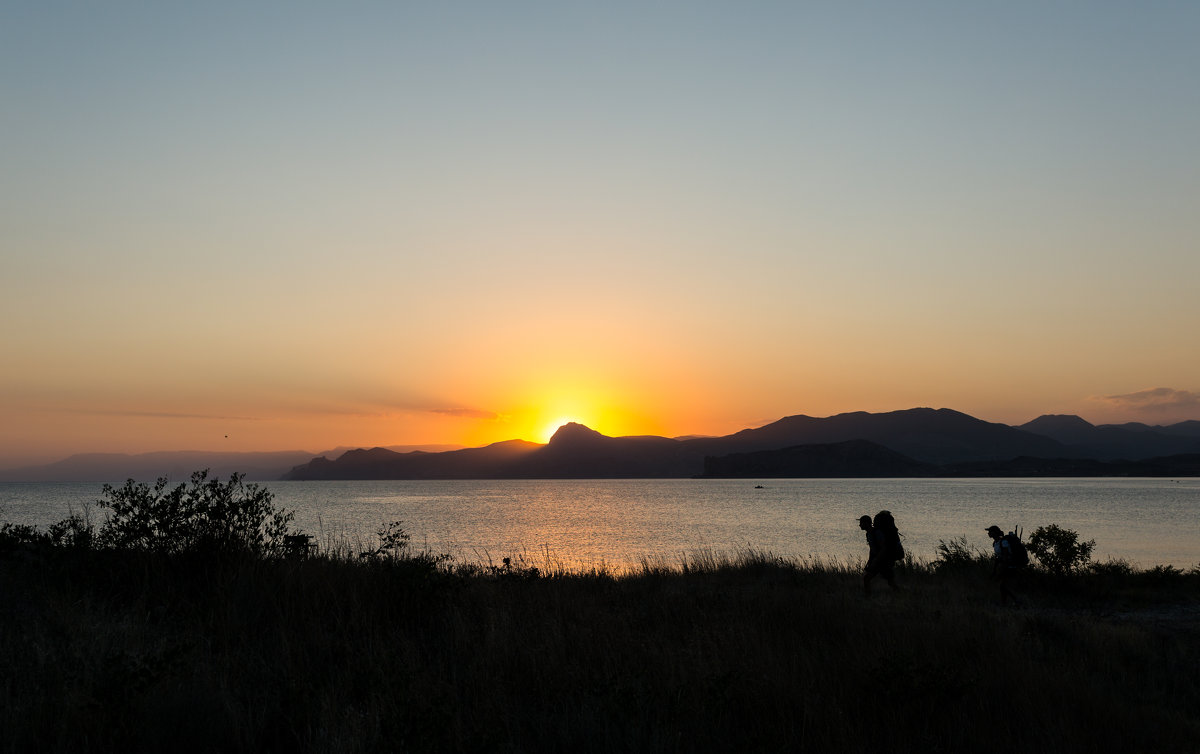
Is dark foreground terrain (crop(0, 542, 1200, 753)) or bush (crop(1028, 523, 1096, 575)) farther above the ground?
dark foreground terrain (crop(0, 542, 1200, 753))

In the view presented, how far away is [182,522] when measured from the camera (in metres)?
10.5

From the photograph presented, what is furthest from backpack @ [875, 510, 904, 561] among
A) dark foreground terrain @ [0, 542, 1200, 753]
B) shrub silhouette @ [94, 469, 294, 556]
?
shrub silhouette @ [94, 469, 294, 556]

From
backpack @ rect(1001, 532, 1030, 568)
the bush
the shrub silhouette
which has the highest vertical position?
the shrub silhouette

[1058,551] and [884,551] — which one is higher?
[884,551]

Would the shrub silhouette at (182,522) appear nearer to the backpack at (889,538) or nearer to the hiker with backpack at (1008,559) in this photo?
the backpack at (889,538)

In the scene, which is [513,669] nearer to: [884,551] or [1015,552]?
[884,551]

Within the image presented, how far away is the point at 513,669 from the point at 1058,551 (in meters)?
15.8

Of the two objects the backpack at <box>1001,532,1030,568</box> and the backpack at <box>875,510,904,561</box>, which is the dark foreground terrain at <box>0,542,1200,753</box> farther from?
the backpack at <box>875,510,904,561</box>

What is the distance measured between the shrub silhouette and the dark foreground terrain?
0.28m

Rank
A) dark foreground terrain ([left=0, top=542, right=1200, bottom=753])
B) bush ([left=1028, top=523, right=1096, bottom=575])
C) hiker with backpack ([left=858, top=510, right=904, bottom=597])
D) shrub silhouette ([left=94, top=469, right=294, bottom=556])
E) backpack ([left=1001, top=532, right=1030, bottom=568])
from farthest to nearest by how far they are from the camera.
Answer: bush ([left=1028, top=523, right=1096, bottom=575]) → hiker with backpack ([left=858, top=510, right=904, bottom=597]) → backpack ([left=1001, top=532, right=1030, bottom=568]) → shrub silhouette ([left=94, top=469, right=294, bottom=556]) → dark foreground terrain ([left=0, top=542, right=1200, bottom=753])

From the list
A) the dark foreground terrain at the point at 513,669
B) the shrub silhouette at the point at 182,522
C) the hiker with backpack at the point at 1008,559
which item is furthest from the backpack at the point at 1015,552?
the shrub silhouette at the point at 182,522

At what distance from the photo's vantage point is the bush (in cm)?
1784

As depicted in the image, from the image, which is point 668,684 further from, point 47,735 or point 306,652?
point 47,735

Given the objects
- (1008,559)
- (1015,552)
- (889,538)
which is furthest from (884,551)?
(1015,552)
